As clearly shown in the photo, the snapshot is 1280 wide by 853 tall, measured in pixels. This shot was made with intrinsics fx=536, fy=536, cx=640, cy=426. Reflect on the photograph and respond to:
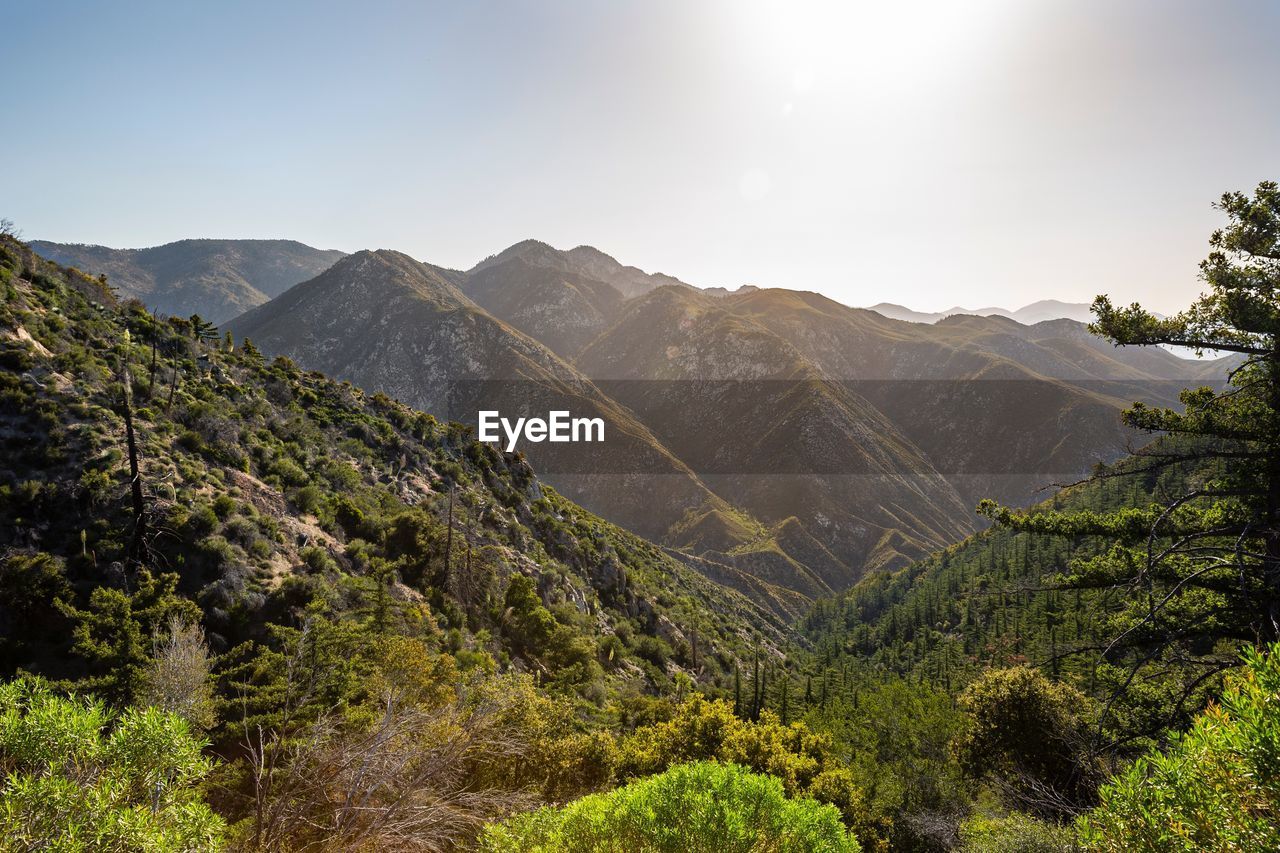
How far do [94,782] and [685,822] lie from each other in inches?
368

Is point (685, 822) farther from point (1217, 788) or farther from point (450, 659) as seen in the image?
point (450, 659)

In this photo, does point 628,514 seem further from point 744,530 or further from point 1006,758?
point 1006,758

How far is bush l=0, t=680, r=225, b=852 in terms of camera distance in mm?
6738

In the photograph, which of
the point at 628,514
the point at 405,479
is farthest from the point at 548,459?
the point at 405,479

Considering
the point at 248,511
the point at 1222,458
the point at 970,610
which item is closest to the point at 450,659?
the point at 248,511

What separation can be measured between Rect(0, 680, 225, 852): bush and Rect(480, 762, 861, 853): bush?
4.85m

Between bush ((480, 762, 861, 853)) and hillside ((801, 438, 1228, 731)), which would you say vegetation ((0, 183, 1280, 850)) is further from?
hillside ((801, 438, 1228, 731))

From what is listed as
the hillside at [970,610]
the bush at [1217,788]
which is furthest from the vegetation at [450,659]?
the hillside at [970,610]

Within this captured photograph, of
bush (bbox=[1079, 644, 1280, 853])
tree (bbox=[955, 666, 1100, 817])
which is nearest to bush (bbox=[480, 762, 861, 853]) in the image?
bush (bbox=[1079, 644, 1280, 853])

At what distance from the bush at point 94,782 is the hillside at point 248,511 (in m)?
14.2

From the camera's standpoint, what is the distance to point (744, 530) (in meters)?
170

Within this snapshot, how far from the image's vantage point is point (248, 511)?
2864 cm

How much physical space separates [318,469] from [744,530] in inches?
5731

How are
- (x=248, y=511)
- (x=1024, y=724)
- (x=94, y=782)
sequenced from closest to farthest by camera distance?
(x=94, y=782)
(x=1024, y=724)
(x=248, y=511)
